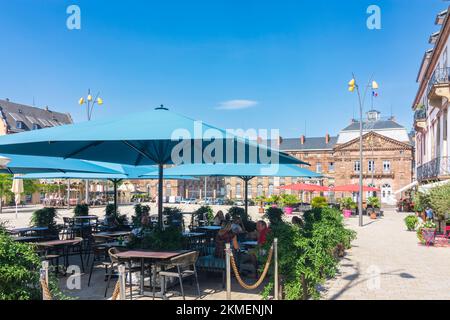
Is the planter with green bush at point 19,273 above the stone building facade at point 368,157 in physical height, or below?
below

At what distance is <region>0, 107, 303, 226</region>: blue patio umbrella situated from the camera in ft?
17.9

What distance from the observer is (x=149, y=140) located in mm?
6363

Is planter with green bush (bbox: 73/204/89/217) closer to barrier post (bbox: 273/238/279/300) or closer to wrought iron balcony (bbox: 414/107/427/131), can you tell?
barrier post (bbox: 273/238/279/300)

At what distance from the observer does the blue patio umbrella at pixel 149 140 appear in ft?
17.9

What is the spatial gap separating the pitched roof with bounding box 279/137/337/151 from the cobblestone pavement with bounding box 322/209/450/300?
5075 cm

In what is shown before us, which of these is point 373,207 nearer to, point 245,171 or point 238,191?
point 245,171

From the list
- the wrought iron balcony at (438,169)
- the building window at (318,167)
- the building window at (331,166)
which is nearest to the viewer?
the wrought iron balcony at (438,169)

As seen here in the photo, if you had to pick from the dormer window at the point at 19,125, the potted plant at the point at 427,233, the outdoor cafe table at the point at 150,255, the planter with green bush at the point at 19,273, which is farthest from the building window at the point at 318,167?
the planter with green bush at the point at 19,273

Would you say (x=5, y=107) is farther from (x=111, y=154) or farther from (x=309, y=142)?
(x=111, y=154)

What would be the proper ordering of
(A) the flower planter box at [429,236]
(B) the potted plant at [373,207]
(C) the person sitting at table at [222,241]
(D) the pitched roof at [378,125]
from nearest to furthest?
1. (C) the person sitting at table at [222,241]
2. (A) the flower planter box at [429,236]
3. (B) the potted plant at [373,207]
4. (D) the pitched roof at [378,125]

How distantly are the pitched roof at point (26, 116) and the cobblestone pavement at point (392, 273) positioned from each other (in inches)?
2155

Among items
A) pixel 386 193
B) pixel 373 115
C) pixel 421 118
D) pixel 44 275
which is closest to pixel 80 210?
pixel 44 275

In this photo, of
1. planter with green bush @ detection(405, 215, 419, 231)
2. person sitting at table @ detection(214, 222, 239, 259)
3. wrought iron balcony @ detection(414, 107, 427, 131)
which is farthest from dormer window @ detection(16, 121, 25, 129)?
person sitting at table @ detection(214, 222, 239, 259)

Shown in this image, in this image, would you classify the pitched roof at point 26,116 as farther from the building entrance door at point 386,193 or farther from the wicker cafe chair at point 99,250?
the building entrance door at point 386,193
